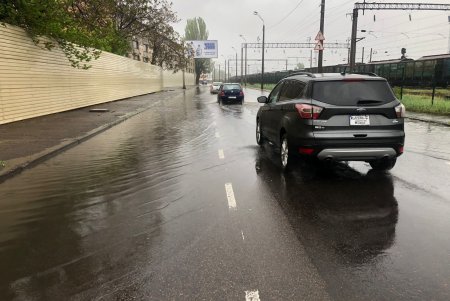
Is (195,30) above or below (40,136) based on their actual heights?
above

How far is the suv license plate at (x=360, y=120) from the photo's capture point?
6.81 meters

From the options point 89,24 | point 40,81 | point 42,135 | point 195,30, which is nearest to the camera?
point 42,135

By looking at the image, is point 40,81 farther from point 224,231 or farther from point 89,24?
point 224,231

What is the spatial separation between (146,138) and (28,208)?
23.3ft

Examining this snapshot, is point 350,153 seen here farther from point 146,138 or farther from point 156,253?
point 146,138

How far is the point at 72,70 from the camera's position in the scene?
21438 mm

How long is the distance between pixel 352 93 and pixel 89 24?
2414cm

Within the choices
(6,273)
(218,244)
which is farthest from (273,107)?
(6,273)

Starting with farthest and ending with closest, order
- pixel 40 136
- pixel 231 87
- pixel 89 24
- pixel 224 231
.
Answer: pixel 231 87
pixel 89 24
pixel 40 136
pixel 224 231

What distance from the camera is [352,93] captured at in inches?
272

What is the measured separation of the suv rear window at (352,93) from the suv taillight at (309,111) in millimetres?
Result: 186

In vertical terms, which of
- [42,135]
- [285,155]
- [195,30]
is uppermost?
[195,30]

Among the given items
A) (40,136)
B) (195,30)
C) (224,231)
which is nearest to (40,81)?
(40,136)

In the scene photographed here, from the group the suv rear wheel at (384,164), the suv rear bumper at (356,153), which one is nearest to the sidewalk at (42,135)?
the suv rear bumper at (356,153)
